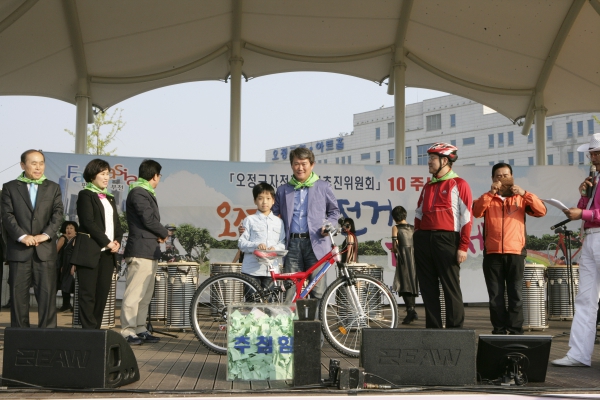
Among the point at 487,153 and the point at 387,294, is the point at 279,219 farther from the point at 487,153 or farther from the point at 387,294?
the point at 487,153

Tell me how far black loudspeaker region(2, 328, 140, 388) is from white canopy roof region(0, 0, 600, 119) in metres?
7.81

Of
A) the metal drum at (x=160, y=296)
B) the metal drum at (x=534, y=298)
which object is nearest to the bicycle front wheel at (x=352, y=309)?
the metal drum at (x=160, y=296)

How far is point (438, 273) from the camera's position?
5660mm

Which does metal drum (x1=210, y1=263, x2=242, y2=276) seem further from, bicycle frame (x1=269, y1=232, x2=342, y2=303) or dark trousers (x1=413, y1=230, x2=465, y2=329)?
dark trousers (x1=413, y1=230, x2=465, y2=329)

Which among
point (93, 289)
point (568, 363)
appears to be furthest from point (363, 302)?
point (93, 289)

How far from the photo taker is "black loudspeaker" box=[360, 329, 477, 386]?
4070 mm

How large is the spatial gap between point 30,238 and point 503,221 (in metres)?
4.41

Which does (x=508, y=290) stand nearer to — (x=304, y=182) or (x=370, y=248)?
(x=304, y=182)

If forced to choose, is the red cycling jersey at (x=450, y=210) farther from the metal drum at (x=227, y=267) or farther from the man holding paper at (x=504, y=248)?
the metal drum at (x=227, y=267)

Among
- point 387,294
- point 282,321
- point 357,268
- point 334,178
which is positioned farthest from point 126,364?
point 334,178

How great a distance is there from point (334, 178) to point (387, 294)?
5841 millimetres

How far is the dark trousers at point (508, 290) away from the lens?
652 centimetres

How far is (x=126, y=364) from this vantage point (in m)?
4.21

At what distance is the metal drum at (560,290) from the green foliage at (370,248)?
292 centimetres
